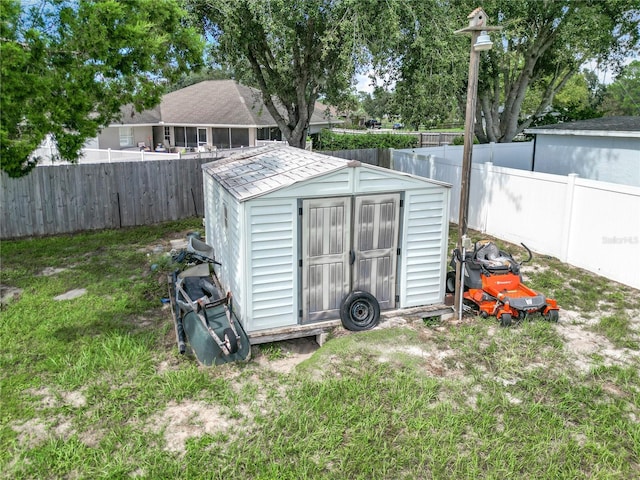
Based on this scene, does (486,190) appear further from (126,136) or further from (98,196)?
(126,136)

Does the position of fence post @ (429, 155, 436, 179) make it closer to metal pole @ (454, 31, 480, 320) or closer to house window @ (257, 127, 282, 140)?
metal pole @ (454, 31, 480, 320)

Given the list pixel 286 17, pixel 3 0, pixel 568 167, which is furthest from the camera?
pixel 568 167

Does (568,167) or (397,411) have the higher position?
(568,167)

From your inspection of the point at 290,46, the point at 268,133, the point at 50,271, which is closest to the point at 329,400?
the point at 50,271

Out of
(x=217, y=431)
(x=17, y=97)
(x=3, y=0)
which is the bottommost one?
(x=217, y=431)

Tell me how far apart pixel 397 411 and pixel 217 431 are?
5.48 feet

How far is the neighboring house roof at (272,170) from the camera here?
21.2ft

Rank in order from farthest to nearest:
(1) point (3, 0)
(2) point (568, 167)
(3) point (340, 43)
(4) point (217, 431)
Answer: (2) point (568, 167) < (3) point (340, 43) < (1) point (3, 0) < (4) point (217, 431)

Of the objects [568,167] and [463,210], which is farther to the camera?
[568,167]

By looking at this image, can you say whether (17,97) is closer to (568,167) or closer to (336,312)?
(336,312)

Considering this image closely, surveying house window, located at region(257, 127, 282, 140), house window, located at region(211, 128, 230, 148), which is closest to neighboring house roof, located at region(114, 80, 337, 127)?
house window, located at region(211, 128, 230, 148)

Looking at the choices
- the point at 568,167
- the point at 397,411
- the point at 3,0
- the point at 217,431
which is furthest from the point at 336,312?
the point at 568,167

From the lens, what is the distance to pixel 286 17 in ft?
40.1

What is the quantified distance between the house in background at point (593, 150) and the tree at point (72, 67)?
10.4 meters
